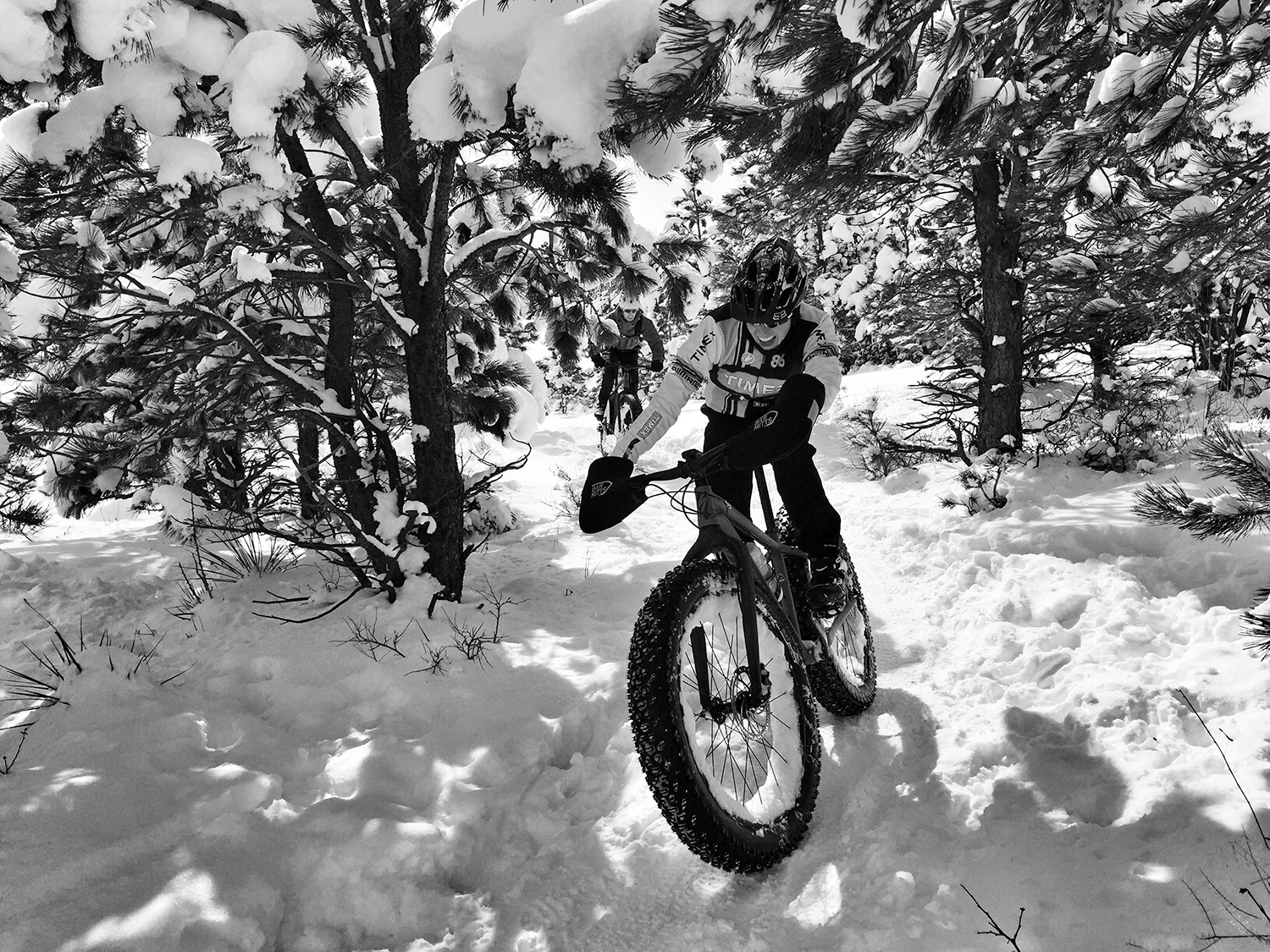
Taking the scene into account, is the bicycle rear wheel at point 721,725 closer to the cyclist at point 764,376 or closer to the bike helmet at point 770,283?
the cyclist at point 764,376

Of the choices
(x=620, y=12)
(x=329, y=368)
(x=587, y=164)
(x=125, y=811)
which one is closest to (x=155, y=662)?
(x=125, y=811)

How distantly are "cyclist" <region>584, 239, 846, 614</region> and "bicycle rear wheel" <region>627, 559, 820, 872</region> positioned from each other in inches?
22.6

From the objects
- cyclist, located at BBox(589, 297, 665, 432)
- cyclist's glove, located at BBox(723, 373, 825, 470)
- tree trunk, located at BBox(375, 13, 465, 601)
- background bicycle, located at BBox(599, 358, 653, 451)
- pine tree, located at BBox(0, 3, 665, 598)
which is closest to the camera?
cyclist's glove, located at BBox(723, 373, 825, 470)

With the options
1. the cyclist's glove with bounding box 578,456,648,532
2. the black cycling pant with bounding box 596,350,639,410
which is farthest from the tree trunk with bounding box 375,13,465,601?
the black cycling pant with bounding box 596,350,639,410

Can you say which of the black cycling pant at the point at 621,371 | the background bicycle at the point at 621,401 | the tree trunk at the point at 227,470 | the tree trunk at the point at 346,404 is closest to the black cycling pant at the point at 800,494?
the tree trunk at the point at 346,404

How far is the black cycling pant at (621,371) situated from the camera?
11.4m

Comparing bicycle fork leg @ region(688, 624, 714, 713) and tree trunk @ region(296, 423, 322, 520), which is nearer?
bicycle fork leg @ region(688, 624, 714, 713)

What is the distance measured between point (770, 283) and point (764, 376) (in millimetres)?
468

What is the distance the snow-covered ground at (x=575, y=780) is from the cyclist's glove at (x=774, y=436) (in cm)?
142

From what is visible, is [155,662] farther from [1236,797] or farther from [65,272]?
[1236,797]

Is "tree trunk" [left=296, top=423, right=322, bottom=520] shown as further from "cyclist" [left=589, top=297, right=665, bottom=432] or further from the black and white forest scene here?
"cyclist" [left=589, top=297, right=665, bottom=432]

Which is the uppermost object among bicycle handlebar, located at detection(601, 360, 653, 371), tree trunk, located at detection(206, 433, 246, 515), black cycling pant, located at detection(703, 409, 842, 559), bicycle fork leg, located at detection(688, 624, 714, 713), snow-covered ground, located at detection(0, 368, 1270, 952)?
bicycle handlebar, located at detection(601, 360, 653, 371)

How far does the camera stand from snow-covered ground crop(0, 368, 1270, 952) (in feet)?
6.79

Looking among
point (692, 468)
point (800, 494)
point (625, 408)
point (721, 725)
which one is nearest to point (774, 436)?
point (692, 468)
